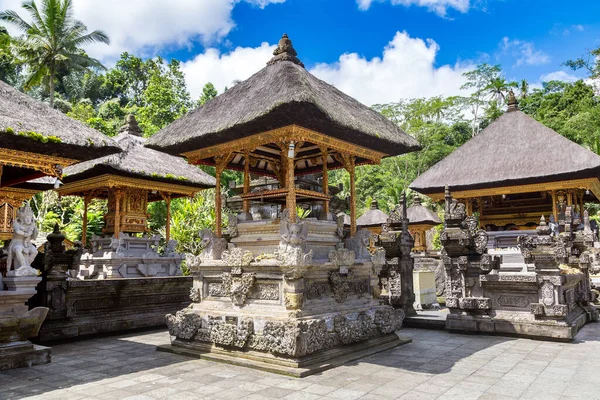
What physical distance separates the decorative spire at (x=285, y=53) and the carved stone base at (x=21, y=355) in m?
6.63

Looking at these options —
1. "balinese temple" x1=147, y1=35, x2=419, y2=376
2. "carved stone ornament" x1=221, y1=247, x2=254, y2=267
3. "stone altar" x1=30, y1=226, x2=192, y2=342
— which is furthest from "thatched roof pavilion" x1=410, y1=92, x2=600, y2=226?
"carved stone ornament" x1=221, y1=247, x2=254, y2=267

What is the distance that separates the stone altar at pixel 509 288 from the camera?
8648 millimetres

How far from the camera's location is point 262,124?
24.7 ft

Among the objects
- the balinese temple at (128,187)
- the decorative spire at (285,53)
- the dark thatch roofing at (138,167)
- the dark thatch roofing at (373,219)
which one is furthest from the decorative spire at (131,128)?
the dark thatch roofing at (373,219)

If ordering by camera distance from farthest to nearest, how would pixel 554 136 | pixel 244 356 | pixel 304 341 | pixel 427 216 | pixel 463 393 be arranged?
pixel 427 216 < pixel 554 136 < pixel 244 356 < pixel 304 341 < pixel 463 393

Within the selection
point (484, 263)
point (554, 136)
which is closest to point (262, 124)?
point (484, 263)

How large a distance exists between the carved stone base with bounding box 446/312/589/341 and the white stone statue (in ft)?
27.3

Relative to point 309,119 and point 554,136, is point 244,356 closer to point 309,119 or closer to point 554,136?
point 309,119

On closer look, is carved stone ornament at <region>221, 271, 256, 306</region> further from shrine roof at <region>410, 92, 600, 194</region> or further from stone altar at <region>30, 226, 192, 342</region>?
shrine roof at <region>410, 92, 600, 194</region>

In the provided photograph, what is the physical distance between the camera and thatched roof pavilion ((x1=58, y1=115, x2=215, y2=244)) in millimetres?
13086

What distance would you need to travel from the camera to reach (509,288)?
30.4ft

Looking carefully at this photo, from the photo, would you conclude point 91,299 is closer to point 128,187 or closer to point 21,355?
point 21,355

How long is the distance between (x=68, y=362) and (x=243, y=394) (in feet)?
12.0

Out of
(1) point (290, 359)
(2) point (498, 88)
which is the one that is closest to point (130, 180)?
(1) point (290, 359)
